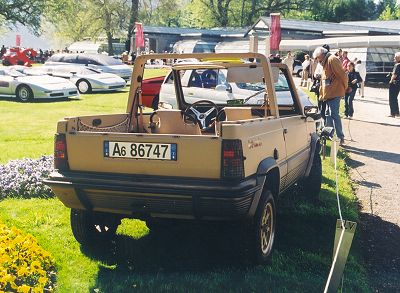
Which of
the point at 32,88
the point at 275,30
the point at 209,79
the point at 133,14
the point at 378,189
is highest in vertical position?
the point at 133,14

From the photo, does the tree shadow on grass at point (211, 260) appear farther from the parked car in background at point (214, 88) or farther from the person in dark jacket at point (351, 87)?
the person in dark jacket at point (351, 87)

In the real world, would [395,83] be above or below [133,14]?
below

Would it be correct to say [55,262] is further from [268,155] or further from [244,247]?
[268,155]

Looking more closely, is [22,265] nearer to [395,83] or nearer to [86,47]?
[395,83]

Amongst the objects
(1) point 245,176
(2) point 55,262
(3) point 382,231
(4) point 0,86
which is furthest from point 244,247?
(4) point 0,86

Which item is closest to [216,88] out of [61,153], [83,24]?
[61,153]

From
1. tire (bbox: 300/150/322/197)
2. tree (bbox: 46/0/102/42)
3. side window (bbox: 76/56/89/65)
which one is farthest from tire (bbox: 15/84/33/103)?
tree (bbox: 46/0/102/42)

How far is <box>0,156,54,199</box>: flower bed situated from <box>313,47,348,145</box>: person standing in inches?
211

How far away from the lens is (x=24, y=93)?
61.7 ft

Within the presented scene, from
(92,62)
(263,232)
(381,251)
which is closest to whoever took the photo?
(263,232)

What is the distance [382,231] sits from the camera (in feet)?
17.9

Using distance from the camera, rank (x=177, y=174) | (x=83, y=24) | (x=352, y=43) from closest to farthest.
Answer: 1. (x=177, y=174)
2. (x=352, y=43)
3. (x=83, y=24)

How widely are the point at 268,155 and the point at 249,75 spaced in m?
1.32

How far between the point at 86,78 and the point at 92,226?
18.1 m
